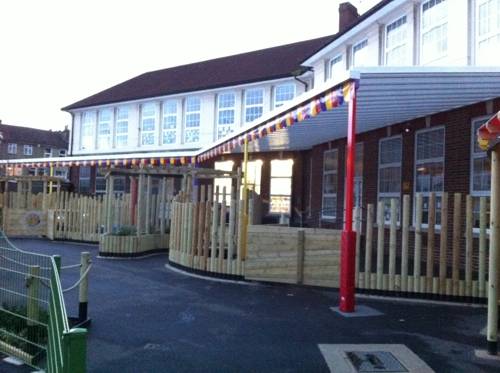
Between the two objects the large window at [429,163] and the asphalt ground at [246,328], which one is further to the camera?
the large window at [429,163]

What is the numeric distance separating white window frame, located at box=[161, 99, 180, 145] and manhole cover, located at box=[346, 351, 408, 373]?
21.7m

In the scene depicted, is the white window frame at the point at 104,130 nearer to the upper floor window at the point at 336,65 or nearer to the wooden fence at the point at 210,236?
the upper floor window at the point at 336,65

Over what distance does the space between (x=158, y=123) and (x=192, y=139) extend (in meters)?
2.89

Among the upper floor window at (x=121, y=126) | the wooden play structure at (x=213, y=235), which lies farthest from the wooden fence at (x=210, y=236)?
the upper floor window at (x=121, y=126)

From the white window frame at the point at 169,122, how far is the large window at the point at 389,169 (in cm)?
1431

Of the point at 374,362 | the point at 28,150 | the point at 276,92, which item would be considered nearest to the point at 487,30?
the point at 374,362

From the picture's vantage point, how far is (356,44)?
16.4m

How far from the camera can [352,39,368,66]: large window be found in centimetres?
1574

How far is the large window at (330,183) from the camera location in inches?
675

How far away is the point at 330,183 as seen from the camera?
1769 centimetres

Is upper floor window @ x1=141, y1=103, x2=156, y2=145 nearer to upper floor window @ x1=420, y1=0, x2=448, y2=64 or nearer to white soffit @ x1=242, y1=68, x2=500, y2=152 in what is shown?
white soffit @ x1=242, y1=68, x2=500, y2=152

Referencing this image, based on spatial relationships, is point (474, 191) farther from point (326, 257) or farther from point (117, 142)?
point (117, 142)

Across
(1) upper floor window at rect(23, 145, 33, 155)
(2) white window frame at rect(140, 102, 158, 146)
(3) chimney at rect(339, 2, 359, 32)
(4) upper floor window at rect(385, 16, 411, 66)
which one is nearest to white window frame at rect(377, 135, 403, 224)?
(4) upper floor window at rect(385, 16, 411, 66)

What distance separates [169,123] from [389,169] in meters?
15.5
